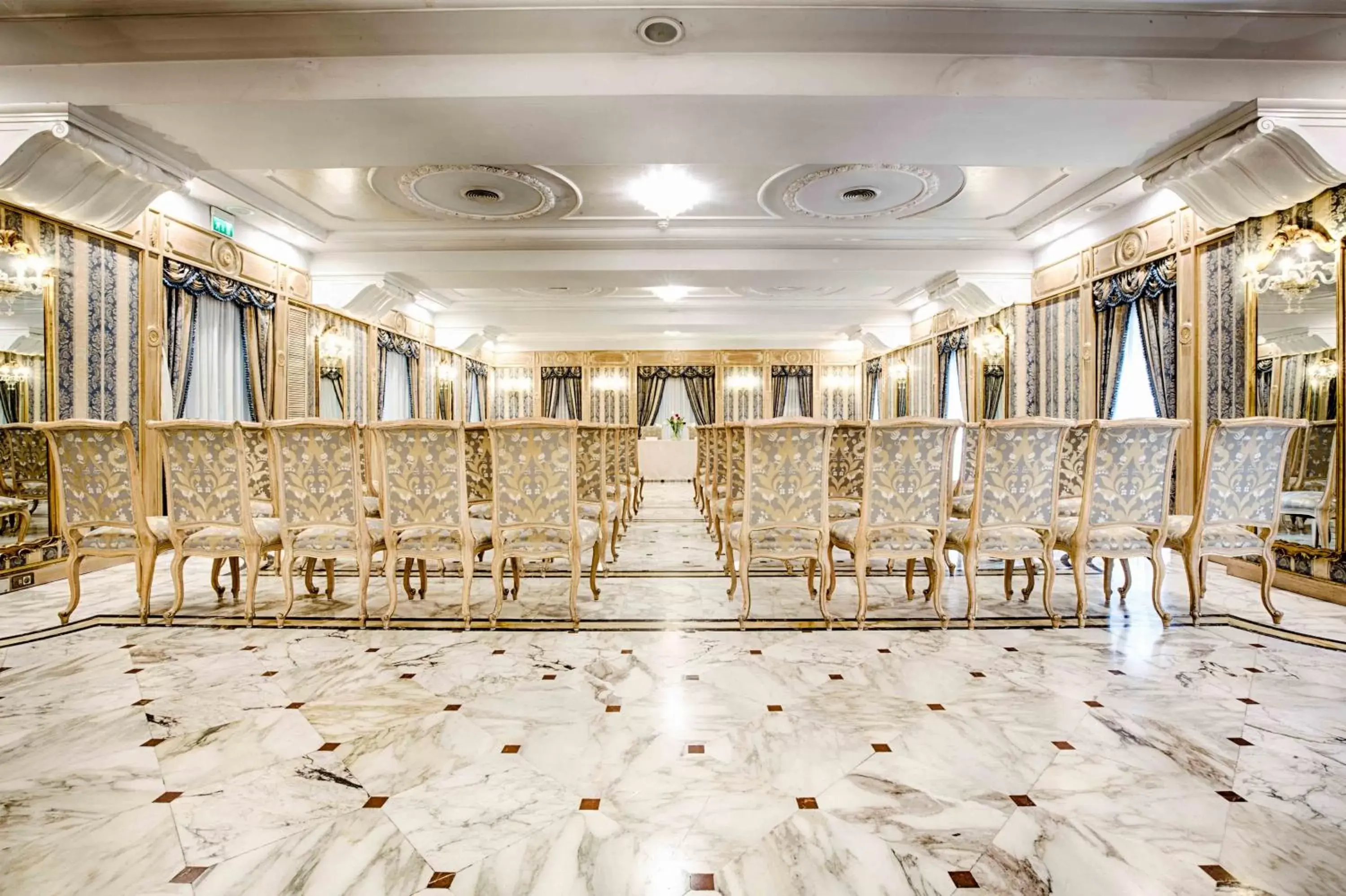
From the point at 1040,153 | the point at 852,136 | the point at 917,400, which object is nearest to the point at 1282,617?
the point at 1040,153

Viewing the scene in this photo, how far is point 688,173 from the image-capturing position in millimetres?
4930

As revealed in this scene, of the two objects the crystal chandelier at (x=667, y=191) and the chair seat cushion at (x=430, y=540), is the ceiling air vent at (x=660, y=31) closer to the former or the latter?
the crystal chandelier at (x=667, y=191)

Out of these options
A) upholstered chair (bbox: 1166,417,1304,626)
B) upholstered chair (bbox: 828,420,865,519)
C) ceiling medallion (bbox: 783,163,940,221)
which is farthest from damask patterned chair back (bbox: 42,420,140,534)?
upholstered chair (bbox: 1166,417,1304,626)

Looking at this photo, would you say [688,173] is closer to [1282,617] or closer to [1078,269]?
[1078,269]

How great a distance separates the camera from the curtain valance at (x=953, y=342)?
820 centimetres

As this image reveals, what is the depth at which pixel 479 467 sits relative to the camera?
3605mm

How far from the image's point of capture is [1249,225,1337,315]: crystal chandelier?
3818 millimetres

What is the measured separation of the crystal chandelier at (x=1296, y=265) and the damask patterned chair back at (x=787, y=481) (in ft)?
11.6

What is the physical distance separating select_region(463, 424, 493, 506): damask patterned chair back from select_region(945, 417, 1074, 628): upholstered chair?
8.89ft

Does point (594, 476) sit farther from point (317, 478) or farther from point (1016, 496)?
point (1016, 496)

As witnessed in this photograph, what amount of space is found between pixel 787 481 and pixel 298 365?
6.02 meters

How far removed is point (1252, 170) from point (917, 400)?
20.6ft

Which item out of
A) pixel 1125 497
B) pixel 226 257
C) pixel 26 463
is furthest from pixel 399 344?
pixel 1125 497

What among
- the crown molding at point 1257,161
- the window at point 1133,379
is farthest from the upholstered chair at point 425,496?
the window at point 1133,379
